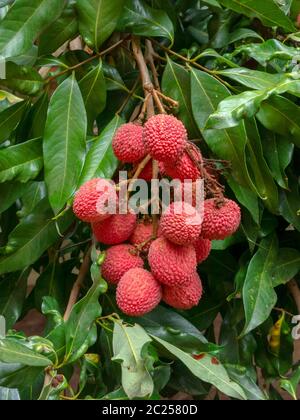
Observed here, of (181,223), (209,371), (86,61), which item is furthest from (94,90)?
(209,371)

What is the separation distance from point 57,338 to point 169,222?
0.59 feet

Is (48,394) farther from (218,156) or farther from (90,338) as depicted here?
(218,156)

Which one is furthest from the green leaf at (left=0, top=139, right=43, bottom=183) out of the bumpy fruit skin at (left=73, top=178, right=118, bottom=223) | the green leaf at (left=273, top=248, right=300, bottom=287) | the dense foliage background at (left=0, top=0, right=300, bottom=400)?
the green leaf at (left=273, top=248, right=300, bottom=287)

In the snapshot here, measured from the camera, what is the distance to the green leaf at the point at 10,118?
2.37 ft

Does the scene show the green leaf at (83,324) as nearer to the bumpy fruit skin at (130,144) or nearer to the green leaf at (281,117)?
the bumpy fruit skin at (130,144)

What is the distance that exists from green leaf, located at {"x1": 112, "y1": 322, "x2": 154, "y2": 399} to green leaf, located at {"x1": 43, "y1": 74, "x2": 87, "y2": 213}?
0.15m

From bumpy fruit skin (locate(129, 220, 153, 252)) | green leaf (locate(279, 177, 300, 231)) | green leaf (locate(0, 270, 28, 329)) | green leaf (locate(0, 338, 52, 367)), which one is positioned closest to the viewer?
green leaf (locate(0, 338, 52, 367))

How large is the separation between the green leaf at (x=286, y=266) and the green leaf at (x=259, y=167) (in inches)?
4.9

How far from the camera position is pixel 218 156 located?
63cm

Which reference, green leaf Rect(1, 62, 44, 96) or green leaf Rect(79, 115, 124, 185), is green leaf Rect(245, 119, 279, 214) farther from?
green leaf Rect(1, 62, 44, 96)

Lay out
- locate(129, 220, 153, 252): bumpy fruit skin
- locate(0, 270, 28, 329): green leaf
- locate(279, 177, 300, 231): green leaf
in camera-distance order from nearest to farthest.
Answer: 1. locate(129, 220, 153, 252): bumpy fruit skin
2. locate(279, 177, 300, 231): green leaf
3. locate(0, 270, 28, 329): green leaf

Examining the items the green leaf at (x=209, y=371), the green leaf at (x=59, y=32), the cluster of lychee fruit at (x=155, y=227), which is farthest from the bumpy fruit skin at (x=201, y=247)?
the green leaf at (x=59, y=32)

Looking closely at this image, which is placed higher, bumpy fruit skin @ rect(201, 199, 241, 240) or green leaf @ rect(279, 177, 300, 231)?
bumpy fruit skin @ rect(201, 199, 241, 240)

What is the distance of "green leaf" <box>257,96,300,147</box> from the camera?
632 mm
